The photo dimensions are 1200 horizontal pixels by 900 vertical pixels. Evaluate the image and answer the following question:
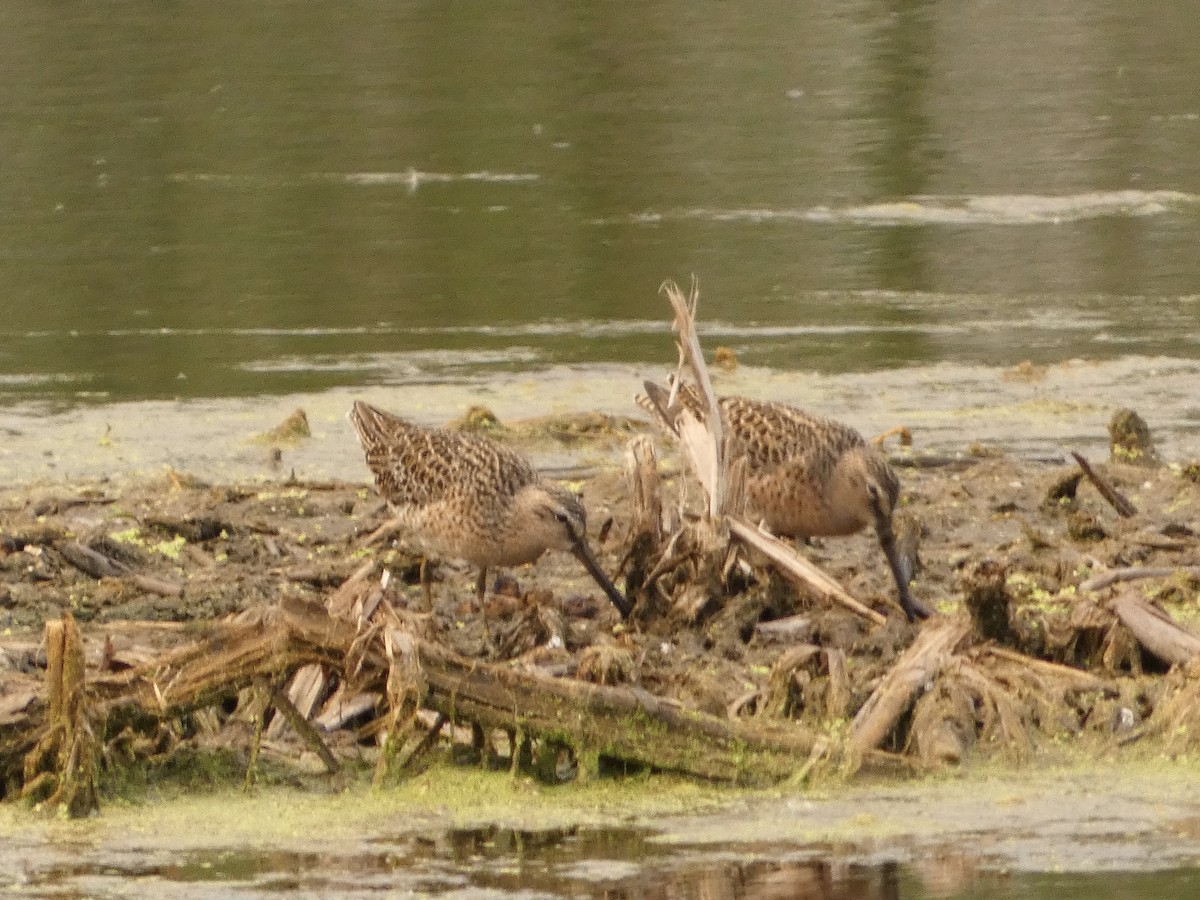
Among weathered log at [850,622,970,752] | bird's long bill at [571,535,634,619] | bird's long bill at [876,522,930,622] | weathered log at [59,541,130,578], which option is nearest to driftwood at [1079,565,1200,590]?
bird's long bill at [876,522,930,622]

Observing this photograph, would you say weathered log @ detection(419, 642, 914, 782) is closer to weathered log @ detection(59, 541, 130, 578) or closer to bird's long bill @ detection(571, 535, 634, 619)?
bird's long bill @ detection(571, 535, 634, 619)

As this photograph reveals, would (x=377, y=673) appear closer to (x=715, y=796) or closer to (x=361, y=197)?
(x=715, y=796)

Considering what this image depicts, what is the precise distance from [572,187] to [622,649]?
11510 mm

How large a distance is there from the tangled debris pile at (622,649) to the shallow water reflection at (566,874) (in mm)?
437

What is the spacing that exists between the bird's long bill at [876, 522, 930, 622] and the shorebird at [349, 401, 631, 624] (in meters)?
0.88

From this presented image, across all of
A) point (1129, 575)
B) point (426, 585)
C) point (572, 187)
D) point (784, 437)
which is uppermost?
point (784, 437)

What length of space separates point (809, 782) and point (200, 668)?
1.61 m

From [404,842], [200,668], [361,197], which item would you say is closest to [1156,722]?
[404,842]

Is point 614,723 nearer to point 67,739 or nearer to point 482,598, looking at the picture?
point 67,739

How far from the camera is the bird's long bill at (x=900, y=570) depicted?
26.6ft

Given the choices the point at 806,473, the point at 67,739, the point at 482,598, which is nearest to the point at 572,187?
the point at 806,473

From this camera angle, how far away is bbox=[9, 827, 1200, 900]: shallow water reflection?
569 cm

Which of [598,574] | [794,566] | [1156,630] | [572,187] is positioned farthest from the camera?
[572,187]

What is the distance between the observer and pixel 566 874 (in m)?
5.88
